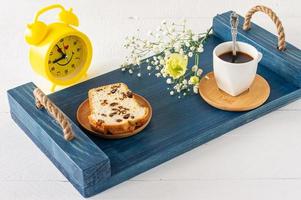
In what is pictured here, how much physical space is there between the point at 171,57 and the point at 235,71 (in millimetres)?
166

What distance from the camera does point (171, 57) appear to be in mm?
1737

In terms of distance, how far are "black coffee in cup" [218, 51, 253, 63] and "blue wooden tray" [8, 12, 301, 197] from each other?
0.38ft

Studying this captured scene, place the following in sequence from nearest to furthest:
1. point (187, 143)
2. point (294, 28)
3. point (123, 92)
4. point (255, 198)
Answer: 1. point (255, 198)
2. point (187, 143)
3. point (123, 92)
4. point (294, 28)

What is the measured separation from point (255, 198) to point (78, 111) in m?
0.48

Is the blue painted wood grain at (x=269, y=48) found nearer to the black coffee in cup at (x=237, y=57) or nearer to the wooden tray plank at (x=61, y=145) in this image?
the black coffee in cup at (x=237, y=57)

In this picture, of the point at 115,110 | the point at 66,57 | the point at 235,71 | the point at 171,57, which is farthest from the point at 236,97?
the point at 66,57

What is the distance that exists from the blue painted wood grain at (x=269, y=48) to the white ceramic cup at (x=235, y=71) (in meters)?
0.12

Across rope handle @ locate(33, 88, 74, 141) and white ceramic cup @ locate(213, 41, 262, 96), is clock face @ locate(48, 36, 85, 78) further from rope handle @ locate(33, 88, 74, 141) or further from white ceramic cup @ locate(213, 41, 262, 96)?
white ceramic cup @ locate(213, 41, 262, 96)

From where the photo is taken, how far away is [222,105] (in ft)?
5.56

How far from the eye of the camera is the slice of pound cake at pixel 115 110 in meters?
1.59

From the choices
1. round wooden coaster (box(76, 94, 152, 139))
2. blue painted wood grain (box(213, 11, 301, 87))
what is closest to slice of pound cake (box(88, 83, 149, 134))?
round wooden coaster (box(76, 94, 152, 139))

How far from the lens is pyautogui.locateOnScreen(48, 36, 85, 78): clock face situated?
177 centimetres

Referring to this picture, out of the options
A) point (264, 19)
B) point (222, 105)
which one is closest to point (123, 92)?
point (222, 105)

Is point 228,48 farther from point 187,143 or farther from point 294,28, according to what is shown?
point 294,28
